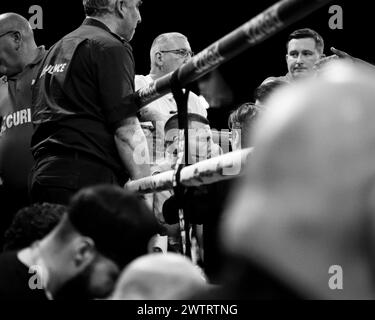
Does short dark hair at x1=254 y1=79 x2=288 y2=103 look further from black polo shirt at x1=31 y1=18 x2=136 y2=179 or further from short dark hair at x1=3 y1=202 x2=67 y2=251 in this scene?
short dark hair at x1=3 y1=202 x2=67 y2=251

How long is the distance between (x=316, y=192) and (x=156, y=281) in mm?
196

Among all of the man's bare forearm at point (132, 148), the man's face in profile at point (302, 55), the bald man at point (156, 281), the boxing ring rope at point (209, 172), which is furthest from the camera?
the man's face in profile at point (302, 55)

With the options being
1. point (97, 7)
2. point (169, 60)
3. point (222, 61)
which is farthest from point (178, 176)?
point (169, 60)

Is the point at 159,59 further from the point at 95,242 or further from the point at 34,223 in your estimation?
the point at 95,242

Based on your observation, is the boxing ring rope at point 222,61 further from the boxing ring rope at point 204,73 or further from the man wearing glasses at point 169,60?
the man wearing glasses at point 169,60

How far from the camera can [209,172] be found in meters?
1.29

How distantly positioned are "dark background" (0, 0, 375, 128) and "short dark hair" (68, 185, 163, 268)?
353 cm

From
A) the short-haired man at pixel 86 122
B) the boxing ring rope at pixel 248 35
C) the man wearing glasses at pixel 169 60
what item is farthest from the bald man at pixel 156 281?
the man wearing glasses at pixel 169 60

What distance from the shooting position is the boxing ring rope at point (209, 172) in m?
1.19

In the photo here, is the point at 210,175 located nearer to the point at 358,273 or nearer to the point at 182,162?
the point at 182,162

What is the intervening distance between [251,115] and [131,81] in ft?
1.55

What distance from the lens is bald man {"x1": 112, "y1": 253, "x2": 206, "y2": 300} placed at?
1.54 feet

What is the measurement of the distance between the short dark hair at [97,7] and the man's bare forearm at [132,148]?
376mm

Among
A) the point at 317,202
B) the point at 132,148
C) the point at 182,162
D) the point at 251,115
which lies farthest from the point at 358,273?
the point at 251,115
